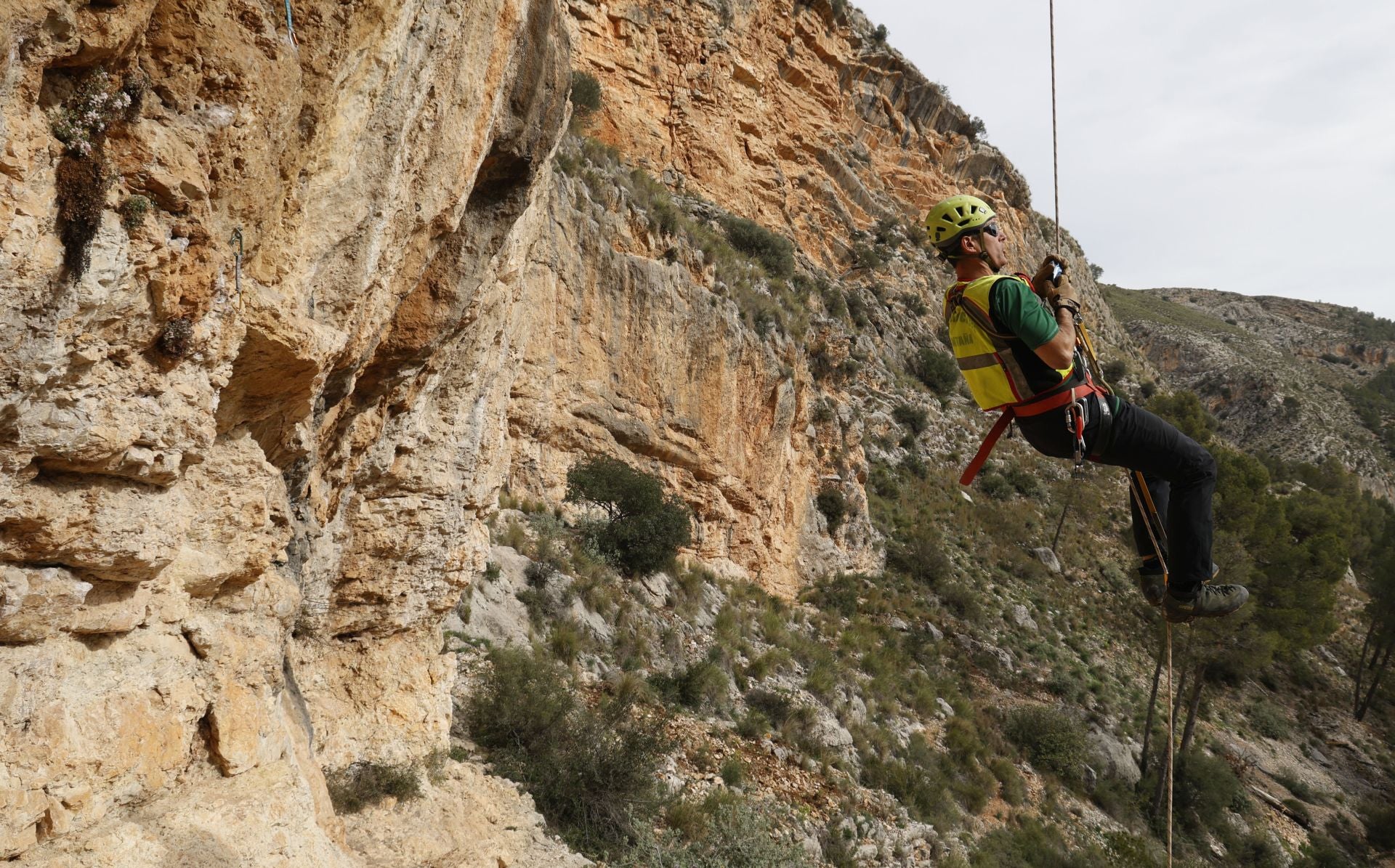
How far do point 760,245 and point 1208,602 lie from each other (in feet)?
69.5

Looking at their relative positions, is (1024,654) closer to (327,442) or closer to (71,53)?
(327,442)

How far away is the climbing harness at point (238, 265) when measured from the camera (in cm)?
252

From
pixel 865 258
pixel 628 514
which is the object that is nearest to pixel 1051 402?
pixel 628 514

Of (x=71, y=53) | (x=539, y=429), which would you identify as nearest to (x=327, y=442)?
(x=71, y=53)

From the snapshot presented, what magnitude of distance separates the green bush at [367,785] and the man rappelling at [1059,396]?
4344mm

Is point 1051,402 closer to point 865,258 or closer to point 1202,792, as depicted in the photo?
point 1202,792

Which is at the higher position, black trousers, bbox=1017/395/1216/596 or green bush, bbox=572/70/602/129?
green bush, bbox=572/70/602/129

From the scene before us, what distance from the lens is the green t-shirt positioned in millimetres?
3471

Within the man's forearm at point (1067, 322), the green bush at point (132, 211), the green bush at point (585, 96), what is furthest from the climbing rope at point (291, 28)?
the green bush at point (585, 96)

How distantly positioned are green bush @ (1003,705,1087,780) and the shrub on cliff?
8.20 metres

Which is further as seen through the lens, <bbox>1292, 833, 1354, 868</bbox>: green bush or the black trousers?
<bbox>1292, 833, 1354, 868</bbox>: green bush

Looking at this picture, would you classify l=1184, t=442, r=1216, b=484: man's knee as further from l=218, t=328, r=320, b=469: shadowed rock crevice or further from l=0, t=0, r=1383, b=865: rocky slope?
l=218, t=328, r=320, b=469: shadowed rock crevice

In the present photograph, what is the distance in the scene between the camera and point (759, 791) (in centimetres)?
929

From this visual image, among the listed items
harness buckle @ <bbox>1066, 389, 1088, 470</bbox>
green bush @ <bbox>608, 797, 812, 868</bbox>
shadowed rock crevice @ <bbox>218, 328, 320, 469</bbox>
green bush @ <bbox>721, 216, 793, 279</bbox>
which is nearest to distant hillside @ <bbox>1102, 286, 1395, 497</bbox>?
green bush @ <bbox>721, 216, 793, 279</bbox>
